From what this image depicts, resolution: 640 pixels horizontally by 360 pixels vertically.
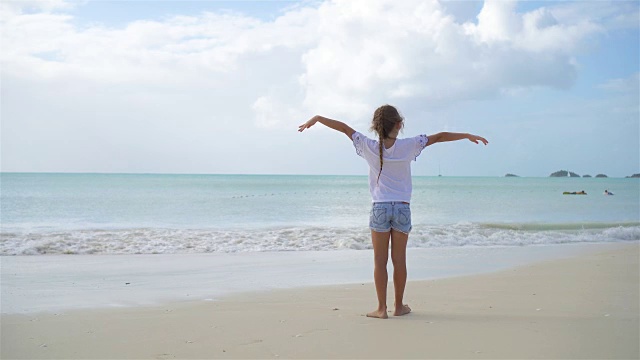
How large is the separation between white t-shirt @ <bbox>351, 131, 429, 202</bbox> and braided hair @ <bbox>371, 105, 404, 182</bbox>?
78 millimetres

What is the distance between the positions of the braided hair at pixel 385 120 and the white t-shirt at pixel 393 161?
8 cm

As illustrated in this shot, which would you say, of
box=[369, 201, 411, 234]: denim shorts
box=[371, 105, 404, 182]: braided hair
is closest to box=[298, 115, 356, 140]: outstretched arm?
box=[371, 105, 404, 182]: braided hair

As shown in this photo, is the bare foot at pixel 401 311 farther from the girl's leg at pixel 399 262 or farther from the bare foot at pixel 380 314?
the bare foot at pixel 380 314

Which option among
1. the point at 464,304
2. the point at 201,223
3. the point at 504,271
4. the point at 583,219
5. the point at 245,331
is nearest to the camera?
the point at 245,331

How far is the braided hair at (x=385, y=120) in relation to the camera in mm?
4789

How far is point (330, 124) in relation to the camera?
15.8 feet

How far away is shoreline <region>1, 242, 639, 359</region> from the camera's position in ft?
13.0

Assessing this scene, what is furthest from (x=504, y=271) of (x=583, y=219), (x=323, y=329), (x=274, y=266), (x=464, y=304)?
(x=583, y=219)

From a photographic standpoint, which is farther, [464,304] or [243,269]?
[243,269]

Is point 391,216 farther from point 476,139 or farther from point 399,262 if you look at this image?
point 476,139

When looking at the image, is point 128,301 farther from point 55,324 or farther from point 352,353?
point 352,353

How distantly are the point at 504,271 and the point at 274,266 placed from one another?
3661 mm

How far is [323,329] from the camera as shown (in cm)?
454

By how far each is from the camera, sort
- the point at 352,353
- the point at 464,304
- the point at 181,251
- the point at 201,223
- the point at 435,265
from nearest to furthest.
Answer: the point at 352,353 < the point at 464,304 < the point at 435,265 < the point at 181,251 < the point at 201,223
